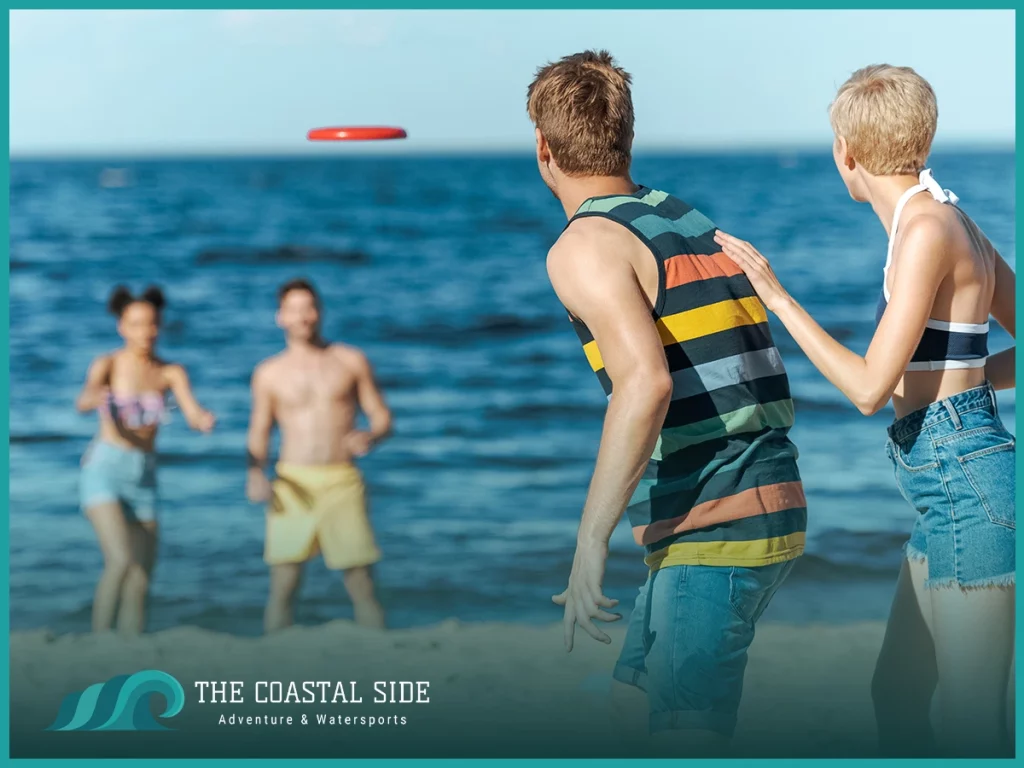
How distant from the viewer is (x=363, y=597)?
19.7 ft

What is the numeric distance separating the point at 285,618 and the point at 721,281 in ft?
13.5

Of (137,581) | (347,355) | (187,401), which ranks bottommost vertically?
(137,581)

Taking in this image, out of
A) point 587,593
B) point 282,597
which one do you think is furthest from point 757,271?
point 282,597

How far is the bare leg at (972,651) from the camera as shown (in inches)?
104

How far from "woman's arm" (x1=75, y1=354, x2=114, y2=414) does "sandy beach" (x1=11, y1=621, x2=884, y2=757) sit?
1.24m

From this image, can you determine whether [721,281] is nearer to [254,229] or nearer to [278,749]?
[278,749]

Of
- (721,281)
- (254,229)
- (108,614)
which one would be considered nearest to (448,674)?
(108,614)

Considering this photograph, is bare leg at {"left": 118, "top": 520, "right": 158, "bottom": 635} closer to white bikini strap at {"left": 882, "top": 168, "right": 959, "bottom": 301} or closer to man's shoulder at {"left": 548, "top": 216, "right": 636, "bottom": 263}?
man's shoulder at {"left": 548, "top": 216, "right": 636, "bottom": 263}

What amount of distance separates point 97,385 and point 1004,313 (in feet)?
15.6

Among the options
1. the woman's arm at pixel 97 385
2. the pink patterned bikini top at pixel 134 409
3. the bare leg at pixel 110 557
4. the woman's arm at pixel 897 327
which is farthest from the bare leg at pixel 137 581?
the woman's arm at pixel 897 327

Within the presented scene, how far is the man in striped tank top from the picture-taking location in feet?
7.95

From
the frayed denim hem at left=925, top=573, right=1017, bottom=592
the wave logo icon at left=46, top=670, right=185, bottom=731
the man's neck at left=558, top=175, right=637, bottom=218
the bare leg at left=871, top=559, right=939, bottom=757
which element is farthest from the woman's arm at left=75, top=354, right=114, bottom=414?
the frayed denim hem at left=925, top=573, right=1017, bottom=592

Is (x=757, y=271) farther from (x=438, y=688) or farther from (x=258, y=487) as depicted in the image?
(x=258, y=487)

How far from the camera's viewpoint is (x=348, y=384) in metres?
5.94
